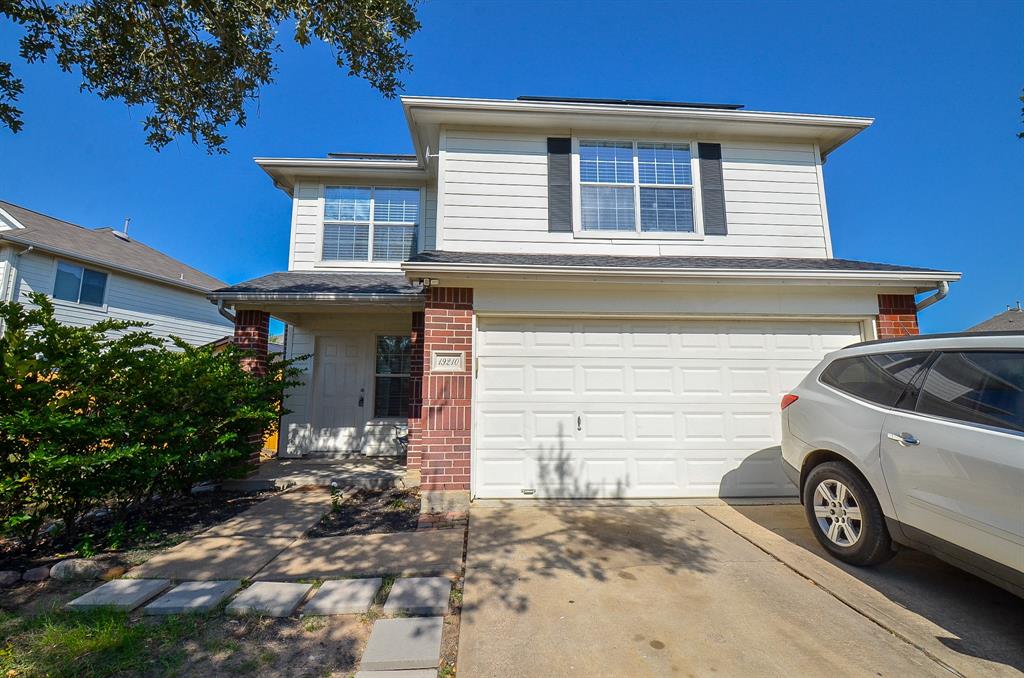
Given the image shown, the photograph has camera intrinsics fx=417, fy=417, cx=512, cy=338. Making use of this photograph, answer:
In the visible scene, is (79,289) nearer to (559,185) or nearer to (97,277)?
(97,277)

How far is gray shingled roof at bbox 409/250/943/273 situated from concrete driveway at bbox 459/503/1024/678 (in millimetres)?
2953

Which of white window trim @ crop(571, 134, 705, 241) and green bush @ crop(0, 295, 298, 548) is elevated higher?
white window trim @ crop(571, 134, 705, 241)

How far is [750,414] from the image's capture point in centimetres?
511

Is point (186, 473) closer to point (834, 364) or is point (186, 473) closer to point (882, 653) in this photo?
point (882, 653)

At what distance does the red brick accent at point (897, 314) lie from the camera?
516cm

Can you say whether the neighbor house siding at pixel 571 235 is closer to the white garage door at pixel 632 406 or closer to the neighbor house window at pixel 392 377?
the white garage door at pixel 632 406

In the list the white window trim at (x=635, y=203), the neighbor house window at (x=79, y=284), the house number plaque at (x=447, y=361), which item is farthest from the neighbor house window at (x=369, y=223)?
the neighbor house window at (x=79, y=284)

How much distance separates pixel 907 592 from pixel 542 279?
12.9ft

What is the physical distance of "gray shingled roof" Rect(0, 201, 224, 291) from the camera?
11.1 m

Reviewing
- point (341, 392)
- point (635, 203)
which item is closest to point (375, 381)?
point (341, 392)

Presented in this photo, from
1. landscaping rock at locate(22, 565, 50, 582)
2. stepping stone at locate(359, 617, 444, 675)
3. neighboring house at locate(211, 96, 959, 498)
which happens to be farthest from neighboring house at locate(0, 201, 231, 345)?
stepping stone at locate(359, 617, 444, 675)

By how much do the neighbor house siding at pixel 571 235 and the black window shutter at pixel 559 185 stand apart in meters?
0.09

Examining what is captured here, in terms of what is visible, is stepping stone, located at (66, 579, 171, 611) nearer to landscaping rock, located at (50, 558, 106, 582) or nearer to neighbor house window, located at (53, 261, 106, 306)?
landscaping rock, located at (50, 558, 106, 582)

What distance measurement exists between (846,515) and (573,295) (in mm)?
3223
